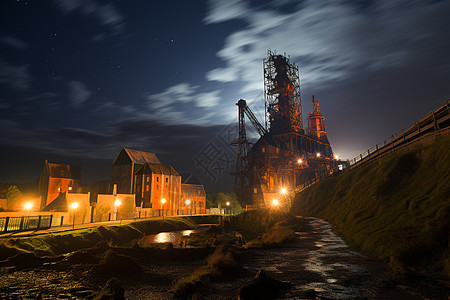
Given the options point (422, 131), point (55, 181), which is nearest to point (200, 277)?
point (422, 131)

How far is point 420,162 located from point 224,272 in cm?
1658

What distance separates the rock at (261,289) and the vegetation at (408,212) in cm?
509

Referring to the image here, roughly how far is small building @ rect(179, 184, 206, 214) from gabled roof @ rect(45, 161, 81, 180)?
107 feet

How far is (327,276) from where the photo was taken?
35.0ft

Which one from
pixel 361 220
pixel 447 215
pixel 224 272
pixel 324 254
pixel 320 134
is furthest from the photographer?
pixel 320 134

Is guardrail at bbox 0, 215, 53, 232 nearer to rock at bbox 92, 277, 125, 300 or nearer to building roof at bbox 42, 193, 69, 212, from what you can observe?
building roof at bbox 42, 193, 69, 212

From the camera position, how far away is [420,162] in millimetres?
18078

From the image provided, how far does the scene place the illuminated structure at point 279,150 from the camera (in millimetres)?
67938

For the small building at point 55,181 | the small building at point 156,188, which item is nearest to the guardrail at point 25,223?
the small building at point 156,188

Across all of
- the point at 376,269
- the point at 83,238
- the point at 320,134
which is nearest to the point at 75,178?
the point at 83,238

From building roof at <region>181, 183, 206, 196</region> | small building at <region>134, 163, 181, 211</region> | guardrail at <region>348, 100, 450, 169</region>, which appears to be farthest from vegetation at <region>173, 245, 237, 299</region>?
building roof at <region>181, 183, 206, 196</region>

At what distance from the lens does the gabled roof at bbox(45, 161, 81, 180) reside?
69.0m

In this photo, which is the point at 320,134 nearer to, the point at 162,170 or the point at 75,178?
the point at 162,170

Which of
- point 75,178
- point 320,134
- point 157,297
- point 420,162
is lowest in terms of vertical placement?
point 157,297
